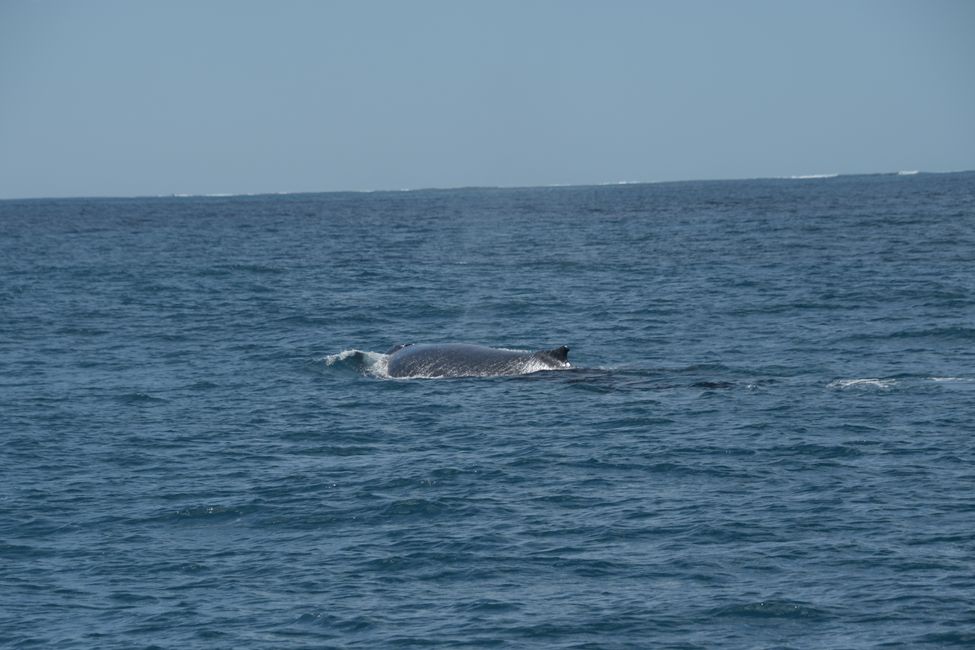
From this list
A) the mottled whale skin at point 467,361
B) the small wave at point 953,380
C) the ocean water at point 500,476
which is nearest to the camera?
the ocean water at point 500,476

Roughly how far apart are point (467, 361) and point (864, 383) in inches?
320

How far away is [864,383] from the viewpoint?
25.8 m

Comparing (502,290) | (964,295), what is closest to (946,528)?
(964,295)

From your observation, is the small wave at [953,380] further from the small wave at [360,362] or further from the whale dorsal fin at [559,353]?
the small wave at [360,362]

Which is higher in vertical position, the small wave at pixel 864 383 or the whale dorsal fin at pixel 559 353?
the whale dorsal fin at pixel 559 353

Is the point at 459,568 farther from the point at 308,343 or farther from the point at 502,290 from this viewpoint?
the point at 502,290

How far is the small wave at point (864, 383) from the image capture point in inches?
1003

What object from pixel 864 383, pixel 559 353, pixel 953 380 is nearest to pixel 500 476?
pixel 559 353

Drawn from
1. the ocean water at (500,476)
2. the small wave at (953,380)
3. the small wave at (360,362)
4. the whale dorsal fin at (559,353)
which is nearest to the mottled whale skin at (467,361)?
the whale dorsal fin at (559,353)

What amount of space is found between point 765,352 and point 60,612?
19.7 meters

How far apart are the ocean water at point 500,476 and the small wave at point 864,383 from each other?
0.08m

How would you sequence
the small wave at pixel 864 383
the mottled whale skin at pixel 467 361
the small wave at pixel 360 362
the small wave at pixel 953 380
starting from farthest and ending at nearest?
the small wave at pixel 360 362 → the mottled whale skin at pixel 467 361 → the small wave at pixel 953 380 → the small wave at pixel 864 383

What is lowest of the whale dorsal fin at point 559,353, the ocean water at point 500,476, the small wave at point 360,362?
the ocean water at point 500,476

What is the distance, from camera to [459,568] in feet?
51.1
